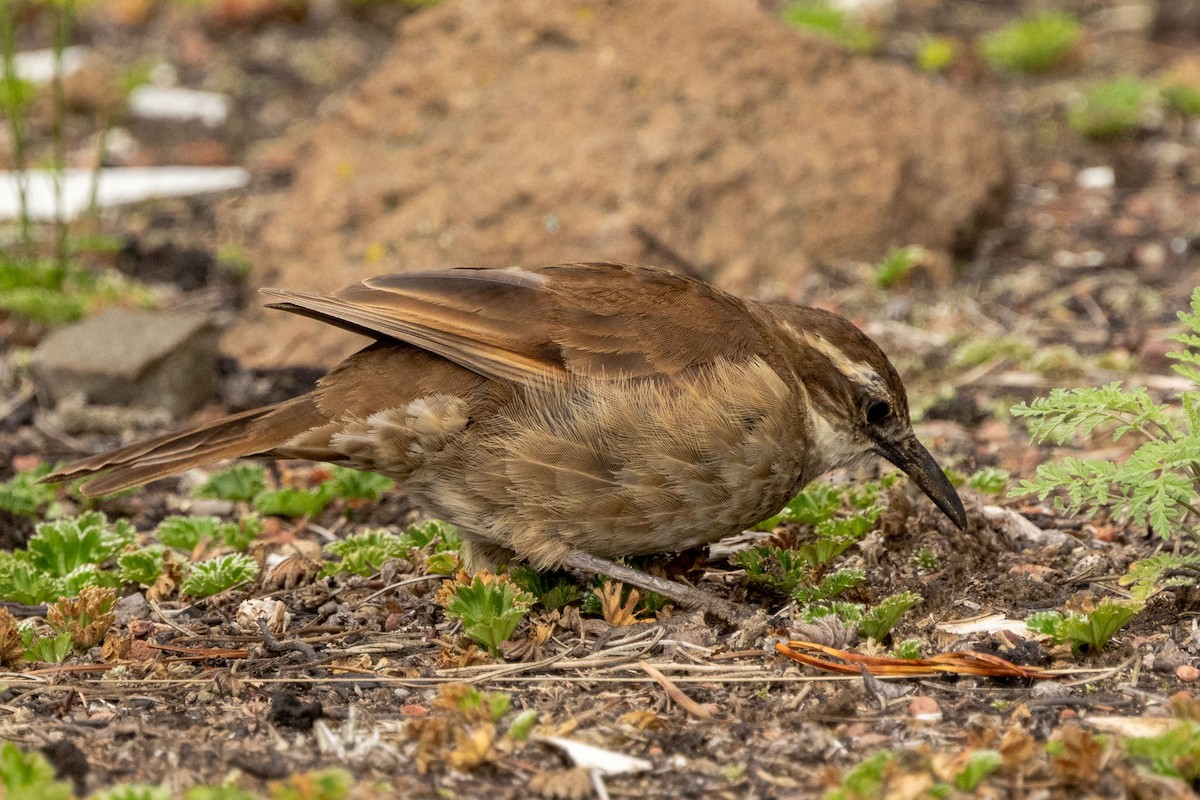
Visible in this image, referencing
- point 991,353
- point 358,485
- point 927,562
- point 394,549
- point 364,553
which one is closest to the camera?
point 927,562

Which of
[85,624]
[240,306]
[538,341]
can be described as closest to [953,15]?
[240,306]

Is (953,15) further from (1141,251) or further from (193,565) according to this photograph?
(193,565)

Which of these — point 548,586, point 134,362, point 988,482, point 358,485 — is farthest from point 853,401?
point 134,362

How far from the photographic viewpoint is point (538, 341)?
201 inches

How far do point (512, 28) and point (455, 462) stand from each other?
184 inches

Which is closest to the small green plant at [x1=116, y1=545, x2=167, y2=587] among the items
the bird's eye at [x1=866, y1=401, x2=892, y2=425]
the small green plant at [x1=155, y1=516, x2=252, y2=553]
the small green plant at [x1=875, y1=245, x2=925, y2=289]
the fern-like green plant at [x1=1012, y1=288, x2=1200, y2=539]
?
the small green plant at [x1=155, y1=516, x2=252, y2=553]

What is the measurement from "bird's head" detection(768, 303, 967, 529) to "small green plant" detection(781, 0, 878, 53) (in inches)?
253

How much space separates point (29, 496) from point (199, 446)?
146 centimetres

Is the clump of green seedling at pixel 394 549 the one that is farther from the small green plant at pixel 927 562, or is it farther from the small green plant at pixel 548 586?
the small green plant at pixel 927 562

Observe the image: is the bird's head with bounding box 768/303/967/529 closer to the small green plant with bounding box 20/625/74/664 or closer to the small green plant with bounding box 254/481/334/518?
the small green plant with bounding box 254/481/334/518

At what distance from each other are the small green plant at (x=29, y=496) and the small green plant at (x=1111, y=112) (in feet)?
24.5

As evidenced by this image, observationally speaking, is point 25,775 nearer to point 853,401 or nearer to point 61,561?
point 61,561

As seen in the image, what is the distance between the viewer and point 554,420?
506cm

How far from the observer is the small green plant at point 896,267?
27.0ft
